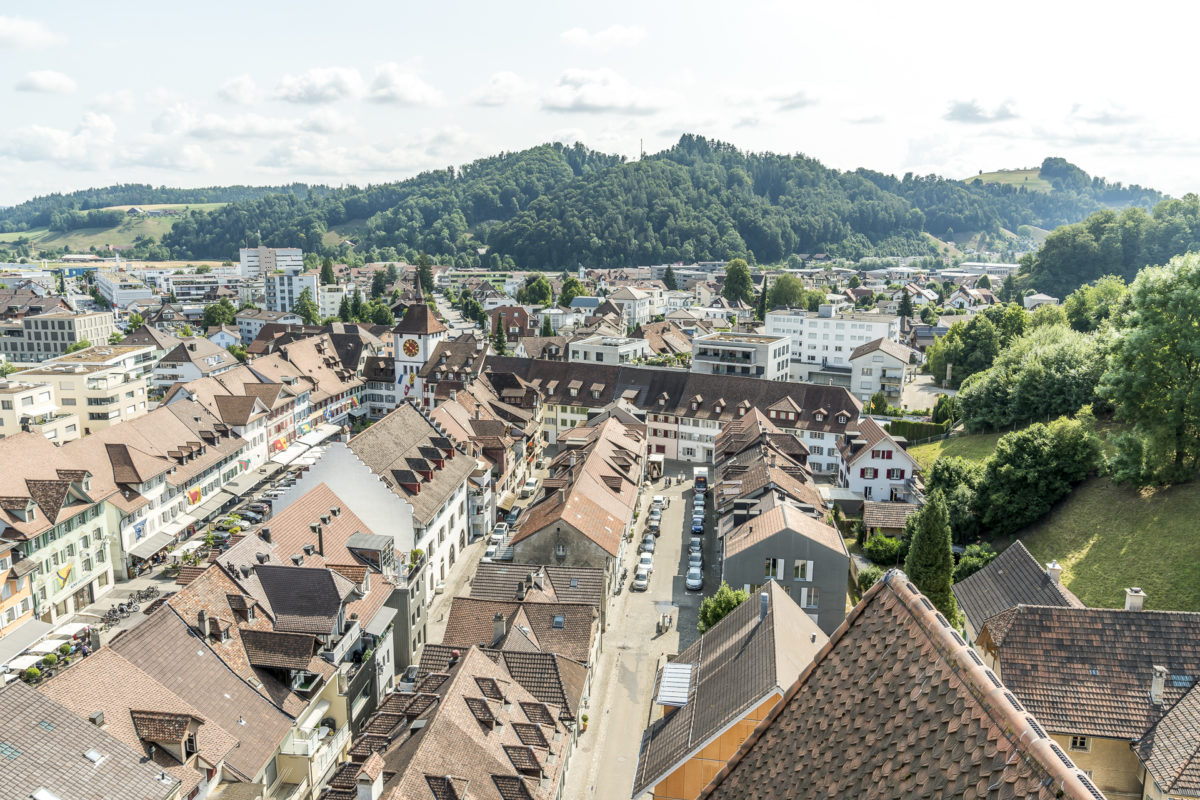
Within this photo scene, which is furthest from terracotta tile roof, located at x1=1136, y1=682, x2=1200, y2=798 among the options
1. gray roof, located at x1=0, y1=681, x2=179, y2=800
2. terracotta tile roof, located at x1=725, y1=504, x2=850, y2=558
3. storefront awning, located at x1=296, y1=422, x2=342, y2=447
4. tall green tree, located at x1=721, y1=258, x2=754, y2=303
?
tall green tree, located at x1=721, y1=258, x2=754, y2=303

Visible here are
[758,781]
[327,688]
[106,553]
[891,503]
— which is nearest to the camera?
[758,781]

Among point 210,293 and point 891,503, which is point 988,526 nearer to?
point 891,503

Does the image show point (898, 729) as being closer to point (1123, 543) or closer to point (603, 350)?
point (1123, 543)

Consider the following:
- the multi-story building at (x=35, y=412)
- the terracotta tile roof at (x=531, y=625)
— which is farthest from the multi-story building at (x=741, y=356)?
the multi-story building at (x=35, y=412)

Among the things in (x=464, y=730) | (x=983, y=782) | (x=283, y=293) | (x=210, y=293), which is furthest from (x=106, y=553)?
(x=210, y=293)

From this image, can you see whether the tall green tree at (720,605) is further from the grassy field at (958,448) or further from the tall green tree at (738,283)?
the tall green tree at (738,283)

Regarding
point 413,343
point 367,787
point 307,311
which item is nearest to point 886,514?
point 367,787
